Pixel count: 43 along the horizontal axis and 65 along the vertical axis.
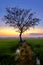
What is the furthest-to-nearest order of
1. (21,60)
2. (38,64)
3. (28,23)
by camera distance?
(28,23) → (21,60) → (38,64)

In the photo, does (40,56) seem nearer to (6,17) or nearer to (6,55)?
(6,55)

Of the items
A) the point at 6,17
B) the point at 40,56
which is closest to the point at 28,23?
the point at 6,17

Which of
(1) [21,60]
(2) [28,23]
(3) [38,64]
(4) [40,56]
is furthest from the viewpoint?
(2) [28,23]

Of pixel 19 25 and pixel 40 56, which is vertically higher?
pixel 19 25

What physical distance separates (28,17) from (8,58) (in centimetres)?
3581

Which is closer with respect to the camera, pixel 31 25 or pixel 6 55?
pixel 6 55

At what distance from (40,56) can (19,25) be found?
32.5 metres

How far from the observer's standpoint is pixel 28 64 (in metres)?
15.8

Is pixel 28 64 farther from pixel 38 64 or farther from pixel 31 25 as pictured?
pixel 31 25

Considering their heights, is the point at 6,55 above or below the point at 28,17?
below

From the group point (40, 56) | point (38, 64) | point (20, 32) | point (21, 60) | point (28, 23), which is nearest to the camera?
point (38, 64)

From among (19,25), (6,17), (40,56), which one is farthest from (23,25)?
(40,56)

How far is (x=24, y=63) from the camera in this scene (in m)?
16.1

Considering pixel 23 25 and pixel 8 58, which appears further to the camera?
pixel 23 25
